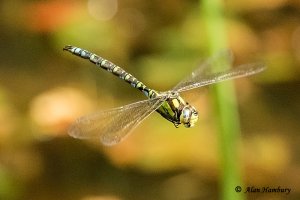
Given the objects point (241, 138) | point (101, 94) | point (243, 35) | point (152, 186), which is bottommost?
point (152, 186)

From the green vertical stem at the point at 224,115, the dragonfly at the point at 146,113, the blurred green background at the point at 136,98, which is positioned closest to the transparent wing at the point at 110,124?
the dragonfly at the point at 146,113

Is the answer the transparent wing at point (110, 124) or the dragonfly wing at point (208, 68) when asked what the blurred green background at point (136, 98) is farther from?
the transparent wing at point (110, 124)

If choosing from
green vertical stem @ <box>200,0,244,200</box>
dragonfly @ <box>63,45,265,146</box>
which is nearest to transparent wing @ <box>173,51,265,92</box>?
dragonfly @ <box>63,45,265,146</box>

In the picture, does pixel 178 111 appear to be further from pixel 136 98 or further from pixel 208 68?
pixel 136 98

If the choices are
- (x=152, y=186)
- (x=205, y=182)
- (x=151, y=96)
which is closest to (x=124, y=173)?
(x=152, y=186)

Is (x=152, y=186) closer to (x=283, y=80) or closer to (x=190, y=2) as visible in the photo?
(x=283, y=80)

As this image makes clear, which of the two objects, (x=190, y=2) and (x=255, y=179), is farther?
(x=190, y=2)
